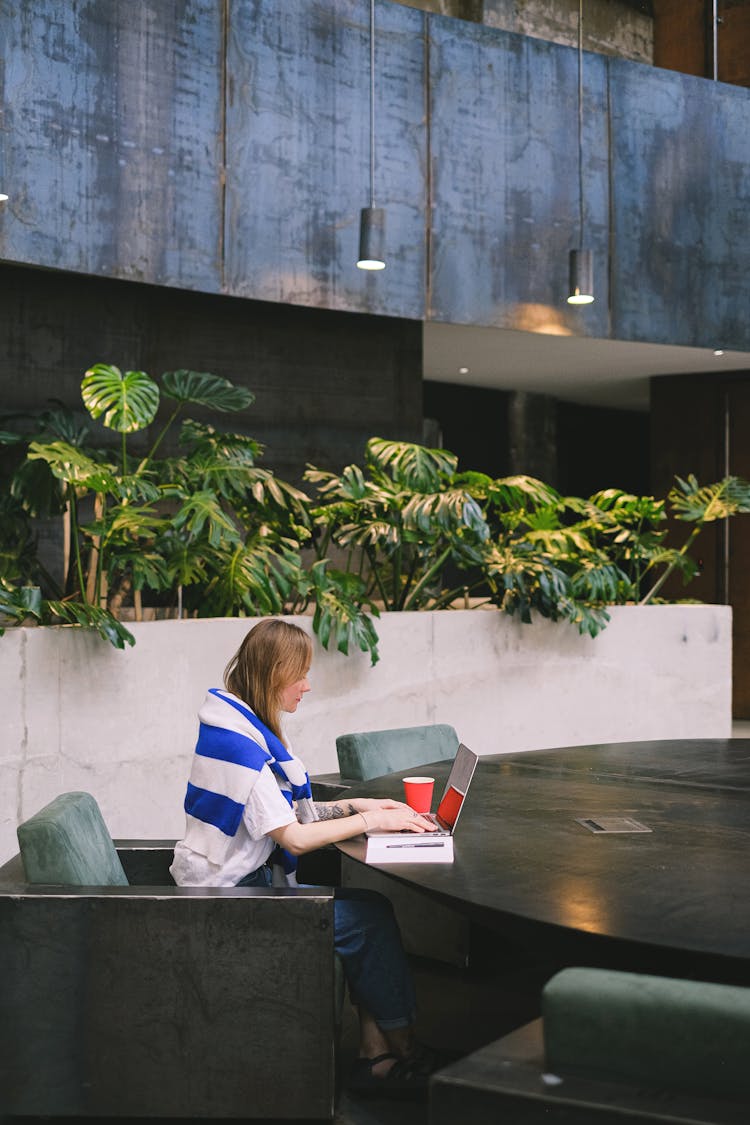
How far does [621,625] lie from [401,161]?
3085mm

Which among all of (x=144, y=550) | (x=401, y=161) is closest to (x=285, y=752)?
(x=144, y=550)

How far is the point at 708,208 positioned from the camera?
27.6 feet

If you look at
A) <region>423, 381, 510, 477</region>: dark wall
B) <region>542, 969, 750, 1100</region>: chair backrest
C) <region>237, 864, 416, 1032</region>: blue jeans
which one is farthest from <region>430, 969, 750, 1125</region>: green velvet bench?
→ <region>423, 381, 510, 477</region>: dark wall

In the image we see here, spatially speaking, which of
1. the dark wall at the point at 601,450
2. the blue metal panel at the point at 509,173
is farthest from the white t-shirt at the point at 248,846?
the dark wall at the point at 601,450

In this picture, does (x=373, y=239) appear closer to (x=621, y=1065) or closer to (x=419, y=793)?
(x=419, y=793)

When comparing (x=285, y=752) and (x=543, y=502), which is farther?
(x=543, y=502)

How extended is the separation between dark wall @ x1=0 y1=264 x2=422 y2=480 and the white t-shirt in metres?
4.55

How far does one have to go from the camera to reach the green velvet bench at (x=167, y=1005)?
230 cm

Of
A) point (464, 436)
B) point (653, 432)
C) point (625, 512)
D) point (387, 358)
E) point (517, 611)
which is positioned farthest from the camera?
point (464, 436)

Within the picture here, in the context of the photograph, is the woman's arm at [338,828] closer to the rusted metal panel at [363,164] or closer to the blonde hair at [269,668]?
the blonde hair at [269,668]

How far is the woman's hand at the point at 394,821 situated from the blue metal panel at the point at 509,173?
5332 mm

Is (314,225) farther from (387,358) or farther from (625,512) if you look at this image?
(625,512)

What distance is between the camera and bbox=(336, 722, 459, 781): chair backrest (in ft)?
12.0

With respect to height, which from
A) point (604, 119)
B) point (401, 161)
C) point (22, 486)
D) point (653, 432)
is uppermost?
point (604, 119)
